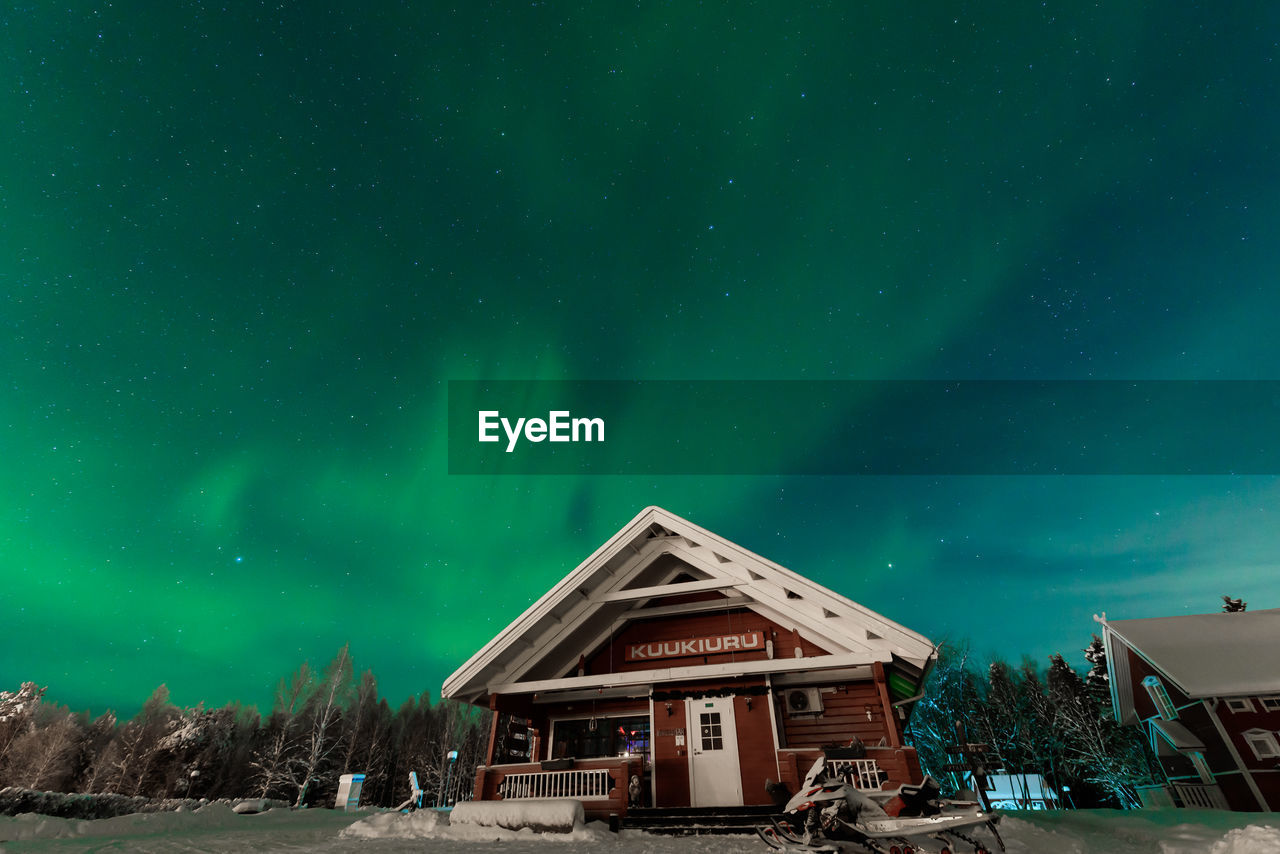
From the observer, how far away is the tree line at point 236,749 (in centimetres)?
→ 3800

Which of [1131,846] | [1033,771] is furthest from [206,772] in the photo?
[1033,771]

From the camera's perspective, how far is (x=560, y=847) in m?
8.59

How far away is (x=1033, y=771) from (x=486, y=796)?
41.1 metres

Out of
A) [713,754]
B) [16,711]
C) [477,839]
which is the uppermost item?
[16,711]

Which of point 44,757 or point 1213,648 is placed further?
point 44,757

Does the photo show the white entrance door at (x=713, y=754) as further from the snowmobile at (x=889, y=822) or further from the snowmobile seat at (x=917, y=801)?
the snowmobile seat at (x=917, y=801)

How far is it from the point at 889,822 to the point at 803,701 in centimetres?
784

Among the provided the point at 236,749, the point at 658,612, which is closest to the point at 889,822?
the point at 658,612

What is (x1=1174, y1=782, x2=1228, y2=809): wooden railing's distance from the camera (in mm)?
19219

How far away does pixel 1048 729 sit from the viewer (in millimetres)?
35375

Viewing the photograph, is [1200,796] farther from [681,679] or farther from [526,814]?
[526,814]

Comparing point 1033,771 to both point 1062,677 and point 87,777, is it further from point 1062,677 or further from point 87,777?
point 87,777

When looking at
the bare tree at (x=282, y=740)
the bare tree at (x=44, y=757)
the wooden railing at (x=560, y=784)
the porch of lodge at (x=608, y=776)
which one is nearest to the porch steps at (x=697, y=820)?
the porch of lodge at (x=608, y=776)

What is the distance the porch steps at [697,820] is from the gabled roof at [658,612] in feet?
8.05
